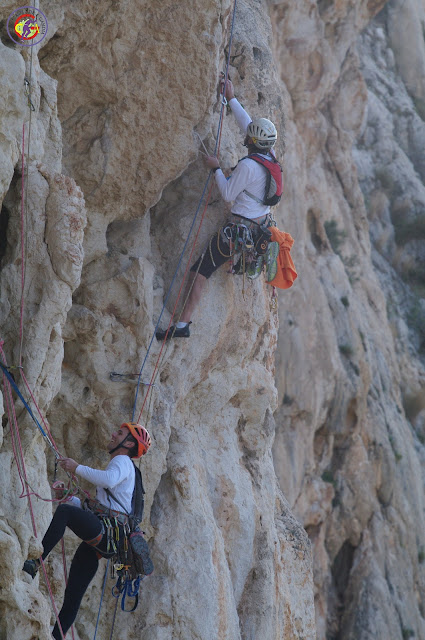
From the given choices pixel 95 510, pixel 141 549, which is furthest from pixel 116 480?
pixel 141 549

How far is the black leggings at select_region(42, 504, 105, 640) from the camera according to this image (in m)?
6.48

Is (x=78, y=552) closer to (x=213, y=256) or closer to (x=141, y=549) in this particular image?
(x=141, y=549)

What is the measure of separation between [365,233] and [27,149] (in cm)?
1431

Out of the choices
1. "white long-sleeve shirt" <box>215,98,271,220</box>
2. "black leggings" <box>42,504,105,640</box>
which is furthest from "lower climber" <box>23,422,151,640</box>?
"white long-sleeve shirt" <box>215,98,271,220</box>

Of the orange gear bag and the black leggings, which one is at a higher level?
the orange gear bag

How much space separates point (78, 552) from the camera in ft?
23.3

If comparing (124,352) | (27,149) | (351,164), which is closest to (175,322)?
(124,352)

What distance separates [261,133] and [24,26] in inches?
114

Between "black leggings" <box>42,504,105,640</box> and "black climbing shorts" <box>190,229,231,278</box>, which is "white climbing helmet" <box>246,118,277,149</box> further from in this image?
"black leggings" <box>42,504,105,640</box>

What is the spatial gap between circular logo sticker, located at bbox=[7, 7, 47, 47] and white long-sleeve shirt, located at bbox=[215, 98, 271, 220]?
2616 mm

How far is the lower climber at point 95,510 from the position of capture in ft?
21.6

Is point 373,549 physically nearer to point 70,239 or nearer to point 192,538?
point 192,538

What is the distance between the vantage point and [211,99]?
8852 millimetres

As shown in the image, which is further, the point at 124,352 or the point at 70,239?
the point at 124,352
